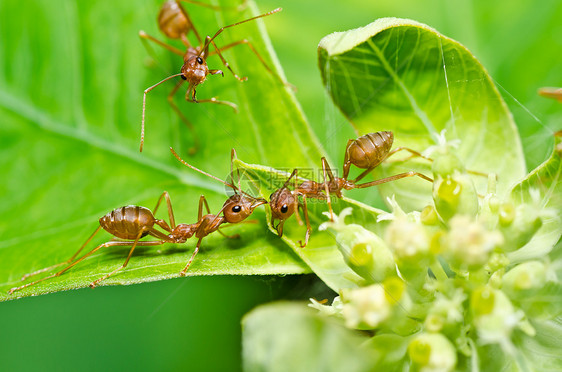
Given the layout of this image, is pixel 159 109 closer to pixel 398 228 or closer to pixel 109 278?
pixel 109 278

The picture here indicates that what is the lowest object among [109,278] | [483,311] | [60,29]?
[483,311]

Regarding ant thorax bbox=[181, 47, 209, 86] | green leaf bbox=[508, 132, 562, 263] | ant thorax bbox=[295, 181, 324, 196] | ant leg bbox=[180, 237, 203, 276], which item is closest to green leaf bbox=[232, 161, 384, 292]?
ant thorax bbox=[295, 181, 324, 196]

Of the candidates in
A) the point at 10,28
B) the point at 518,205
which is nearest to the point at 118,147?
the point at 10,28

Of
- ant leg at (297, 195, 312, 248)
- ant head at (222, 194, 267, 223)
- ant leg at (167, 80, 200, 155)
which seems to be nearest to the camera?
ant leg at (297, 195, 312, 248)

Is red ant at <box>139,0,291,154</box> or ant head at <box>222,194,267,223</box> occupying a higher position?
red ant at <box>139,0,291,154</box>

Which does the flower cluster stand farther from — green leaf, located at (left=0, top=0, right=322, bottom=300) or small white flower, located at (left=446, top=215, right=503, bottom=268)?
green leaf, located at (left=0, top=0, right=322, bottom=300)

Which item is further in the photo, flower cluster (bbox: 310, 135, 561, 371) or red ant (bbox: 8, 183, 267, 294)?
red ant (bbox: 8, 183, 267, 294)

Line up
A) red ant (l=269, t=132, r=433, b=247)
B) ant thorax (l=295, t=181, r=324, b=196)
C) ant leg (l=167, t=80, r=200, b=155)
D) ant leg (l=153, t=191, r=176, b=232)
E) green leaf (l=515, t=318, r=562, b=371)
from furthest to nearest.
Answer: ant leg (l=167, t=80, r=200, b=155) < ant leg (l=153, t=191, r=176, b=232) < ant thorax (l=295, t=181, r=324, b=196) < red ant (l=269, t=132, r=433, b=247) < green leaf (l=515, t=318, r=562, b=371)
